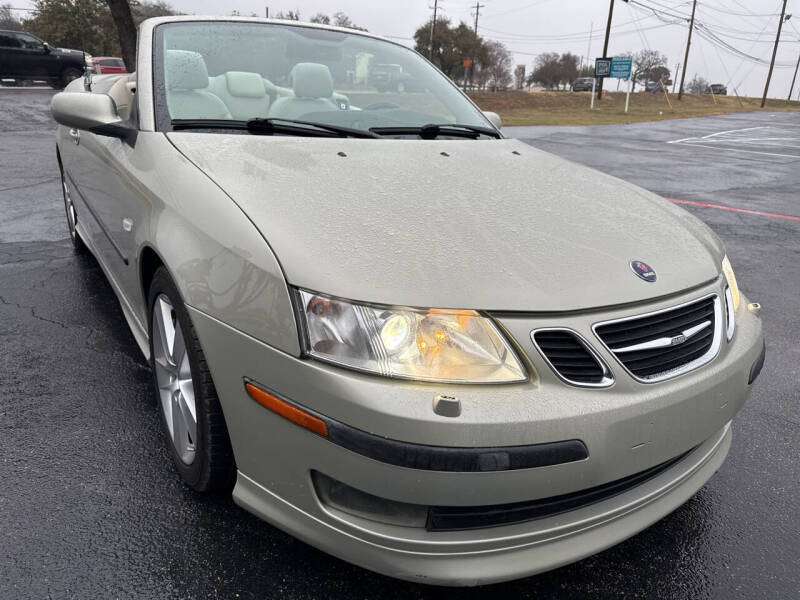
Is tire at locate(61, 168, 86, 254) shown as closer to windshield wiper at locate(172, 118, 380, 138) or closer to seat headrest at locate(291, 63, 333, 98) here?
seat headrest at locate(291, 63, 333, 98)

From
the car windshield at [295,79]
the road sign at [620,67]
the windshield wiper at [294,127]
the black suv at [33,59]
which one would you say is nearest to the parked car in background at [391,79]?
the car windshield at [295,79]

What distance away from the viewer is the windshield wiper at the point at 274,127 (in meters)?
2.30

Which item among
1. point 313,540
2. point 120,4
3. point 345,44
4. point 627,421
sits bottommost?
point 313,540

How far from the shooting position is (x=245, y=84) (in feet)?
8.71

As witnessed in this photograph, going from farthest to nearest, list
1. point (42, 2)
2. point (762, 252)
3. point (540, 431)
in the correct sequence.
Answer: point (42, 2) < point (762, 252) < point (540, 431)

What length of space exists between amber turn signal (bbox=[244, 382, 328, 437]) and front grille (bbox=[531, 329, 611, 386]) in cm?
54

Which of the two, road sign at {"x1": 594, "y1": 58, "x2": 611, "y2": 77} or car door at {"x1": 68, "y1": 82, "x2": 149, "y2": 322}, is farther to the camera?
road sign at {"x1": 594, "y1": 58, "x2": 611, "y2": 77}

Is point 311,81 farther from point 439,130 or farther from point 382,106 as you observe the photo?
point 439,130

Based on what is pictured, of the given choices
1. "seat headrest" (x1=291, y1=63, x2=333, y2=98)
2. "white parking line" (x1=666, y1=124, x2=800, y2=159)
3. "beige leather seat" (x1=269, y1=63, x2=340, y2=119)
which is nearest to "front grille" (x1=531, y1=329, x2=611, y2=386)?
"beige leather seat" (x1=269, y1=63, x2=340, y2=119)

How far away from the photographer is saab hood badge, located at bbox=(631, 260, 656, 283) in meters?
1.67

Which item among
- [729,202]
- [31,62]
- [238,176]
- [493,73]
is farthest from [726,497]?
[493,73]

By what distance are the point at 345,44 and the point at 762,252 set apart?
4183mm

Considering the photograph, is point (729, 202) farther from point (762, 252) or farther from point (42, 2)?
point (42, 2)

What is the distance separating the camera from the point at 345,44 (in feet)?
10.4
